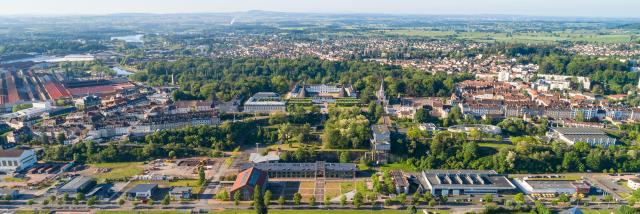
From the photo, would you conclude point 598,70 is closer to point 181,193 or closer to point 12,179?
point 181,193

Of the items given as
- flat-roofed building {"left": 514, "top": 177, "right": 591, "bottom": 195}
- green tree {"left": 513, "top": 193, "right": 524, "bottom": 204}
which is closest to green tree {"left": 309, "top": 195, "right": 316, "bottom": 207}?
green tree {"left": 513, "top": 193, "right": 524, "bottom": 204}

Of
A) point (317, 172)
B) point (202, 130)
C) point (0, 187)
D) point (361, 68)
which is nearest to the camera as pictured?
point (0, 187)

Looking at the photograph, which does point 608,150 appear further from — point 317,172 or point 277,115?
point 277,115

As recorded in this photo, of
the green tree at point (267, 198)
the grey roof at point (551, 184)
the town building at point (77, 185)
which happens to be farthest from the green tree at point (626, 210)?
the town building at point (77, 185)

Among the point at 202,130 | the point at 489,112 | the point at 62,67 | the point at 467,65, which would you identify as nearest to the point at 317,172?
the point at 202,130

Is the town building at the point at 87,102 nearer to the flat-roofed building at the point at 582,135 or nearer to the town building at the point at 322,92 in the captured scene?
the town building at the point at 322,92

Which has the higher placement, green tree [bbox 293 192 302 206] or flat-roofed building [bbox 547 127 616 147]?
flat-roofed building [bbox 547 127 616 147]

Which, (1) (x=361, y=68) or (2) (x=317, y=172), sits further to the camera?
(1) (x=361, y=68)

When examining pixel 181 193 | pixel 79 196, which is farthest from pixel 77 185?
pixel 181 193

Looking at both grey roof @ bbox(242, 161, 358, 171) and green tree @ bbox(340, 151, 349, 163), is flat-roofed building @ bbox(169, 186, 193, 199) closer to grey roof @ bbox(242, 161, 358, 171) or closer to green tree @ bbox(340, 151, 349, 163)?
grey roof @ bbox(242, 161, 358, 171)
